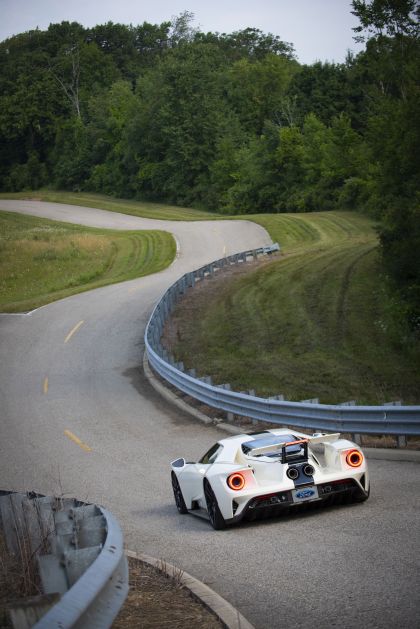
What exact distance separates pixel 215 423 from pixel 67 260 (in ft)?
131

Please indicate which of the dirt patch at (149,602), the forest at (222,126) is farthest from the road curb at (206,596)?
the forest at (222,126)

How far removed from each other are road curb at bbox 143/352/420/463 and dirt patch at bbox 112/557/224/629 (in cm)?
614

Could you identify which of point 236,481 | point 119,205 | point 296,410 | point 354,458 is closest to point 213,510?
point 236,481

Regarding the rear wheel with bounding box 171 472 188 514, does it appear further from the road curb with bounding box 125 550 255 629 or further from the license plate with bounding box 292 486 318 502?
the road curb with bounding box 125 550 255 629

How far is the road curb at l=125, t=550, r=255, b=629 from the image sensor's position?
6.52m

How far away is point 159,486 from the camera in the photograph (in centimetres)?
1415

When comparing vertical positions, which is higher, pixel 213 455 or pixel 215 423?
pixel 213 455

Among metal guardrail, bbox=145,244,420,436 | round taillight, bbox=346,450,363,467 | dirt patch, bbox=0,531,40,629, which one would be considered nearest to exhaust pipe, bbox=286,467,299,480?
round taillight, bbox=346,450,363,467

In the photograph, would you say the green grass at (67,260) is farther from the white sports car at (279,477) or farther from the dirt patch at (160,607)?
the dirt patch at (160,607)

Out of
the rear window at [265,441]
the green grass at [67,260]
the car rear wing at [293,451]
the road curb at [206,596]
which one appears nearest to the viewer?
the road curb at [206,596]

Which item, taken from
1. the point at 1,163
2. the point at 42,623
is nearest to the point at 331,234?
the point at 42,623

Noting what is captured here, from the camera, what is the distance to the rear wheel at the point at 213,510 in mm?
10086

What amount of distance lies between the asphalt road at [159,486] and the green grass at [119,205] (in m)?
38.3

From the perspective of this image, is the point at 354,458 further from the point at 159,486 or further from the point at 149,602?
the point at 159,486
